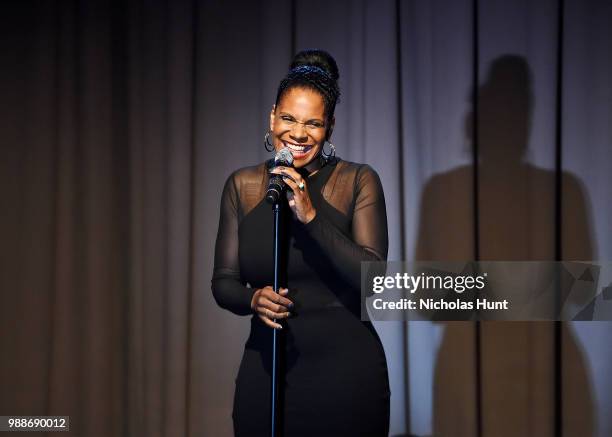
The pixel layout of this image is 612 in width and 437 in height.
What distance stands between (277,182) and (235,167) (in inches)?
55.9

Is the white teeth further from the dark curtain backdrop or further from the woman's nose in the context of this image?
the dark curtain backdrop

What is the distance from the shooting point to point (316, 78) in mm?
1810

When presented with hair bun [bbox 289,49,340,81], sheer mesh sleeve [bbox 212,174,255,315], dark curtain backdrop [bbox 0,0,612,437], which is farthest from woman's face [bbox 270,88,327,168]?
dark curtain backdrop [bbox 0,0,612,437]

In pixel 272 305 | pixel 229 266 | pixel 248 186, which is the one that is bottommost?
pixel 272 305

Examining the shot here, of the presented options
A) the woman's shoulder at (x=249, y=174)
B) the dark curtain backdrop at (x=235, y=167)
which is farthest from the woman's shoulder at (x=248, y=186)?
the dark curtain backdrop at (x=235, y=167)

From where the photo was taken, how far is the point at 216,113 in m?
2.84

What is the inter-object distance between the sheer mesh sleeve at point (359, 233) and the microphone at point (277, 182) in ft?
0.56

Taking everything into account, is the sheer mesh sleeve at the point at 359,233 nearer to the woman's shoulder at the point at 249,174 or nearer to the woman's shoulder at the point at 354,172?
the woman's shoulder at the point at 354,172

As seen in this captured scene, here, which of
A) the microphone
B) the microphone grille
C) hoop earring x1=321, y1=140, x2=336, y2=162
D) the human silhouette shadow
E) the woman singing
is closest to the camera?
the microphone

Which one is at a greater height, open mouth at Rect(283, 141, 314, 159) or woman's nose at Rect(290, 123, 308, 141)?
woman's nose at Rect(290, 123, 308, 141)

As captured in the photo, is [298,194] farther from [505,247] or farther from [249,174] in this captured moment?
[505,247]

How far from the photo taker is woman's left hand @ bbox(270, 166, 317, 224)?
143cm

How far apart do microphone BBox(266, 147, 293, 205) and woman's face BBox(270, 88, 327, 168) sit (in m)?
0.26

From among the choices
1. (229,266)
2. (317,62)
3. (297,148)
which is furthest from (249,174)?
(317,62)
